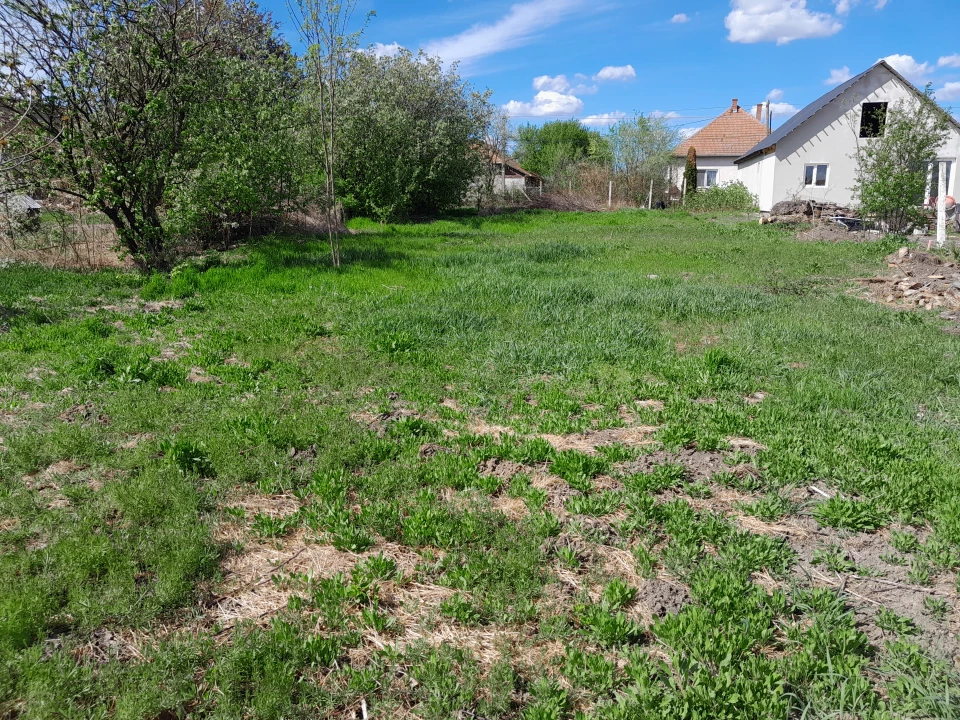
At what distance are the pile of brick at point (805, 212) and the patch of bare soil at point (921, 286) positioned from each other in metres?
11.2

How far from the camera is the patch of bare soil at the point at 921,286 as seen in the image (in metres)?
9.05

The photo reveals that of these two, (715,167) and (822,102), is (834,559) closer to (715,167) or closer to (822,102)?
(822,102)

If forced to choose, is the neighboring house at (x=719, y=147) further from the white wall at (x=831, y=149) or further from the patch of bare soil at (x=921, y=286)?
the patch of bare soil at (x=921, y=286)

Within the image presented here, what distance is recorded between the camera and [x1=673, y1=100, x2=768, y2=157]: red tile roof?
40969 mm

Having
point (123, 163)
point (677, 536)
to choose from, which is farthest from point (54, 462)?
point (123, 163)

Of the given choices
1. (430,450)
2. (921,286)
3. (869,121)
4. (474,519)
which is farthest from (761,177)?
(474,519)

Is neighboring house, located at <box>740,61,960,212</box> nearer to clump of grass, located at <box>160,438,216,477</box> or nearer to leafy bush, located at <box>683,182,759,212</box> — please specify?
leafy bush, located at <box>683,182,759,212</box>

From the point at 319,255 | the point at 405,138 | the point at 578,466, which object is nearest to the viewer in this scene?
the point at 578,466

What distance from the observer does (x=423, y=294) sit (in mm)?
9602

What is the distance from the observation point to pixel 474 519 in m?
3.60

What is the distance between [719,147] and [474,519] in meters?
43.1

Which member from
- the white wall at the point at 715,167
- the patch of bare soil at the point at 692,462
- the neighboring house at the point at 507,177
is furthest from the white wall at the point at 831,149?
the patch of bare soil at the point at 692,462

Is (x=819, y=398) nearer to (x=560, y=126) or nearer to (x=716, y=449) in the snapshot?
(x=716, y=449)

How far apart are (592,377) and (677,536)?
273 cm
